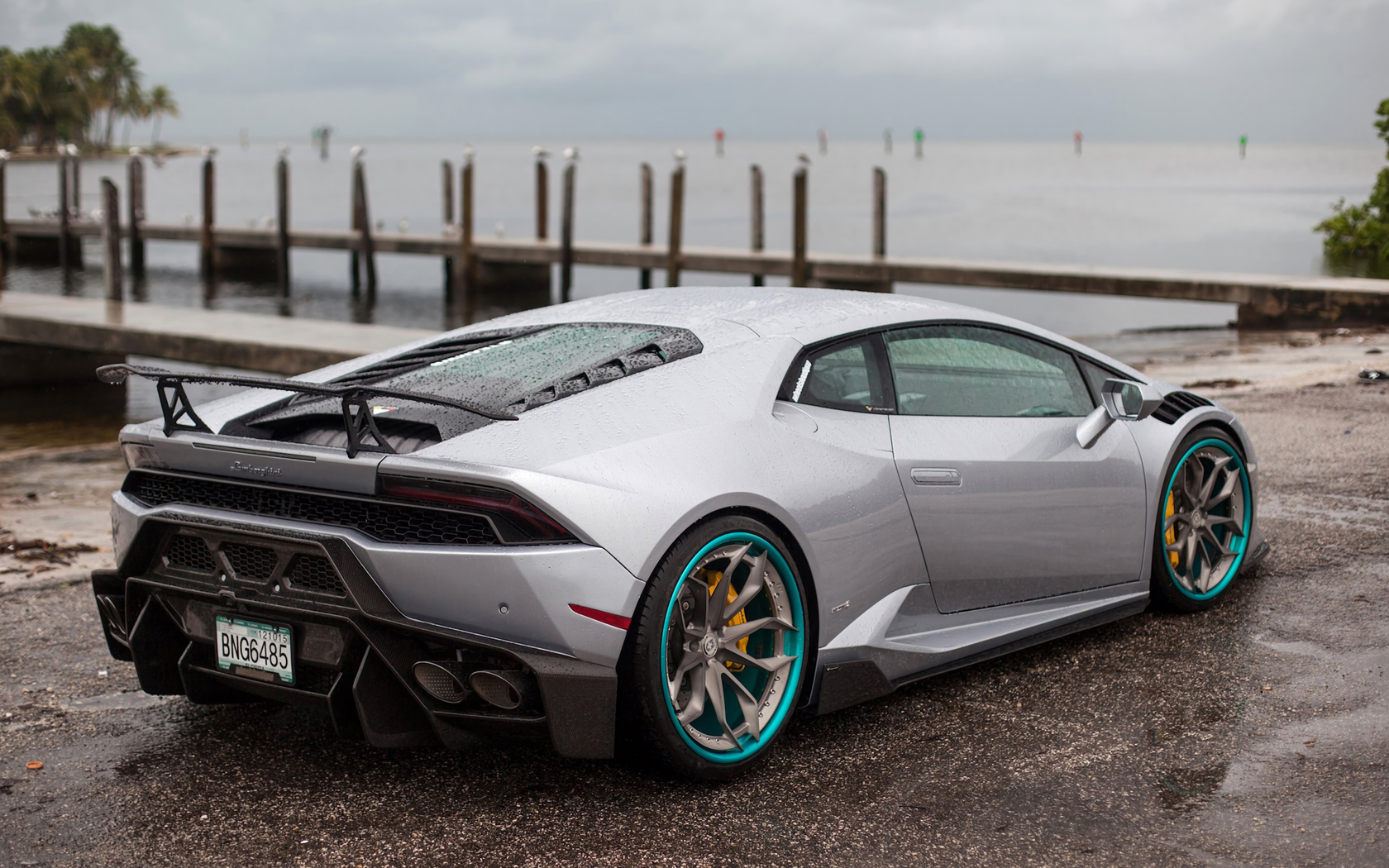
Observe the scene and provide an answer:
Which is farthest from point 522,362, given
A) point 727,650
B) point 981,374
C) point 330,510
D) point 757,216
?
point 757,216

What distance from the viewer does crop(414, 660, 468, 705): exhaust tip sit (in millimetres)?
3201

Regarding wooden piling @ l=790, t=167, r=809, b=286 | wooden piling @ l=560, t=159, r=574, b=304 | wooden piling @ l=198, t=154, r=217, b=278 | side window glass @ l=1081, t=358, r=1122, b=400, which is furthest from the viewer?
wooden piling @ l=198, t=154, r=217, b=278

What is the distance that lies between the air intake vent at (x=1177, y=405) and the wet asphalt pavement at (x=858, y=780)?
0.78 meters

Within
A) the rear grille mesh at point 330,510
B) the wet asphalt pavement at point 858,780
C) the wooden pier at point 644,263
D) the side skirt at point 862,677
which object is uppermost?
the wooden pier at point 644,263

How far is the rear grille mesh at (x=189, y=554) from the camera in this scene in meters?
3.49

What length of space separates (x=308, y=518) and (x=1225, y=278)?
59.8 ft

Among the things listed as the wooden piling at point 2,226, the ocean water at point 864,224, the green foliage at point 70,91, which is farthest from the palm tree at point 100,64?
the wooden piling at point 2,226

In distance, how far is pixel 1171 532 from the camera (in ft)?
16.2

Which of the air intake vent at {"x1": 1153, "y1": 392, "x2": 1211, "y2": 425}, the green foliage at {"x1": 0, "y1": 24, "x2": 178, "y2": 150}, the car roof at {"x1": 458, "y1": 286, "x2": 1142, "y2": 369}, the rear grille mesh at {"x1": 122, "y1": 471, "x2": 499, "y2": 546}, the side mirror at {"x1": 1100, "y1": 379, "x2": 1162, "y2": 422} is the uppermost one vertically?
the green foliage at {"x1": 0, "y1": 24, "x2": 178, "y2": 150}

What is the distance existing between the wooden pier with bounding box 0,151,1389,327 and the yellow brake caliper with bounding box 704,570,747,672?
15766 millimetres

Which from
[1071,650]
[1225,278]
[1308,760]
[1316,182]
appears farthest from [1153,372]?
[1316,182]

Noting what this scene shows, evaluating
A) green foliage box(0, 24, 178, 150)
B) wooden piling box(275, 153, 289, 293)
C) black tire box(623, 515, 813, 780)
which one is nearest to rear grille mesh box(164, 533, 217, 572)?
black tire box(623, 515, 813, 780)

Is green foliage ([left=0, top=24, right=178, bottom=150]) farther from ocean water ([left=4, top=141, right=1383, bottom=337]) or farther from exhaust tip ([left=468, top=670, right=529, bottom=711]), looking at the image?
exhaust tip ([left=468, top=670, right=529, bottom=711])

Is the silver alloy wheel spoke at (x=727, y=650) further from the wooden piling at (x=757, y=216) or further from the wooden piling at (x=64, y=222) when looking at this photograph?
the wooden piling at (x=64, y=222)
